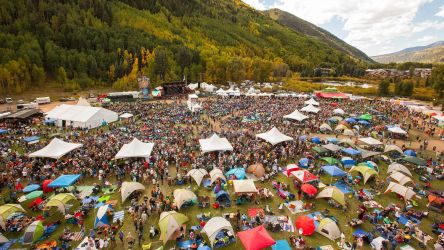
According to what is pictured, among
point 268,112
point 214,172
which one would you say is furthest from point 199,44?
point 214,172

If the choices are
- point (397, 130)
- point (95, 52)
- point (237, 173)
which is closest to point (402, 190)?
point (237, 173)

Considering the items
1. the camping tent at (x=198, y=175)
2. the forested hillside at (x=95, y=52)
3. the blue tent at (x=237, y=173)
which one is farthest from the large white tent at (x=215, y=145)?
the forested hillside at (x=95, y=52)

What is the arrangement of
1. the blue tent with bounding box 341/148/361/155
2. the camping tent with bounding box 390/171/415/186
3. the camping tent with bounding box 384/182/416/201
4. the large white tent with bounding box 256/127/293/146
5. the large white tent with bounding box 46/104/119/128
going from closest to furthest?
the camping tent with bounding box 384/182/416/201 < the camping tent with bounding box 390/171/415/186 < the blue tent with bounding box 341/148/361/155 < the large white tent with bounding box 256/127/293/146 < the large white tent with bounding box 46/104/119/128

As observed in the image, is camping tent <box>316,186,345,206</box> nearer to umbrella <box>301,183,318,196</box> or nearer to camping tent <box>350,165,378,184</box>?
umbrella <box>301,183,318,196</box>

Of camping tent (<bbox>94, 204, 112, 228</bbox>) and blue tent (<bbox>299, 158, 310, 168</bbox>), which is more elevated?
blue tent (<bbox>299, 158, 310, 168</bbox>)

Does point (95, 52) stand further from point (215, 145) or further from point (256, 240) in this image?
point (256, 240)

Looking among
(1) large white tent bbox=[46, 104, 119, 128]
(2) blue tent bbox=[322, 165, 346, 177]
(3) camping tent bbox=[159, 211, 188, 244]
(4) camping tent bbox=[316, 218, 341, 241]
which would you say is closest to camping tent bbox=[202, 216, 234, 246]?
(3) camping tent bbox=[159, 211, 188, 244]

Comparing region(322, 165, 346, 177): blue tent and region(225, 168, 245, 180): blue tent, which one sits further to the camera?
region(322, 165, 346, 177): blue tent
